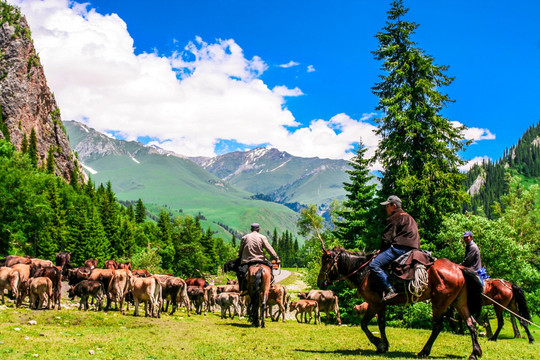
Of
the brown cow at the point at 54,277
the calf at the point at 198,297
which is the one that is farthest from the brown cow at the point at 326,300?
the brown cow at the point at 54,277

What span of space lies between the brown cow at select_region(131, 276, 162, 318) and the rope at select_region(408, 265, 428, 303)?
39.9 feet

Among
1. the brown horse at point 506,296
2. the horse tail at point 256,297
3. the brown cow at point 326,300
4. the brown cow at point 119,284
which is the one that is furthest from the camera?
the brown cow at point 326,300

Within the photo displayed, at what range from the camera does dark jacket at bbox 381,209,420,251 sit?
11.8 meters

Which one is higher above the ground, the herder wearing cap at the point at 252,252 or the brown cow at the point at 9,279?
the herder wearing cap at the point at 252,252

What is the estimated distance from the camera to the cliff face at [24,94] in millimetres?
147750

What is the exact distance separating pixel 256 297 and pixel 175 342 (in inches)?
188

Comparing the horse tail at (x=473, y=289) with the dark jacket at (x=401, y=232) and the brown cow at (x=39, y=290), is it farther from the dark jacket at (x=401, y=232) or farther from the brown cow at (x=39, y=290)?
the brown cow at (x=39, y=290)

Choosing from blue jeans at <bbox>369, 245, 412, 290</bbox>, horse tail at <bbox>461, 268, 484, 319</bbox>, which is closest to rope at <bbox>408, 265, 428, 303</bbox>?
blue jeans at <bbox>369, 245, 412, 290</bbox>

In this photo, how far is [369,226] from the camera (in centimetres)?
3216

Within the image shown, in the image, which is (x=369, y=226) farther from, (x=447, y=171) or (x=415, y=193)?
(x=447, y=171)

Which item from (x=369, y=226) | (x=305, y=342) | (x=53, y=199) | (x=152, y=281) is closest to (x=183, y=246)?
(x=53, y=199)

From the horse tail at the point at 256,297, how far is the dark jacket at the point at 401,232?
20.2 feet

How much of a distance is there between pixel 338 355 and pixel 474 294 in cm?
425

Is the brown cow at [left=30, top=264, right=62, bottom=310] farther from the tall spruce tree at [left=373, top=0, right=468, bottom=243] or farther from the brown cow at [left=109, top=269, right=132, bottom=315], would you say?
the tall spruce tree at [left=373, top=0, right=468, bottom=243]
